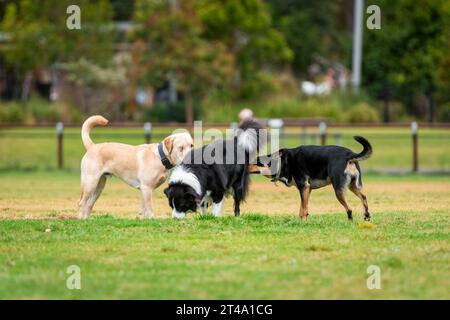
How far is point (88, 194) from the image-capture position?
15438 millimetres

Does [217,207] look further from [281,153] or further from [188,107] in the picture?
[188,107]

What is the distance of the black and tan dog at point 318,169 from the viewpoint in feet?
46.1

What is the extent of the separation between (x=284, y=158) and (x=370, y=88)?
134 feet

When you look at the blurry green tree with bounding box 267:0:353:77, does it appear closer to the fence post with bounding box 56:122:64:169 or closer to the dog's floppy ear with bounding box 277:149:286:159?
the fence post with bounding box 56:122:64:169

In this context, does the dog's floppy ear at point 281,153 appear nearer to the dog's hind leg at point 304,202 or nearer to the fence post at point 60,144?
the dog's hind leg at point 304,202

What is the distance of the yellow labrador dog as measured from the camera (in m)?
15.1

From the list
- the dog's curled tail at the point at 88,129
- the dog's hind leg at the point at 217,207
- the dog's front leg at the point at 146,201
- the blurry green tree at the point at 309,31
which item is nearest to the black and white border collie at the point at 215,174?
the dog's hind leg at the point at 217,207

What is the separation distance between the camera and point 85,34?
2099 inches

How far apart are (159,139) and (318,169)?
2045cm

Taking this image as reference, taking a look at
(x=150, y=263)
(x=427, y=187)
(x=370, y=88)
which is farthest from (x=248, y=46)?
(x=150, y=263)

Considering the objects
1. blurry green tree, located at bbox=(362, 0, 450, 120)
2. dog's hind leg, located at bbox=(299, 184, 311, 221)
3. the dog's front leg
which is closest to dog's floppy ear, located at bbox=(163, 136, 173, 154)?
the dog's front leg

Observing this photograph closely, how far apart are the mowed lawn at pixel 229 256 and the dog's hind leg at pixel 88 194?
48cm
